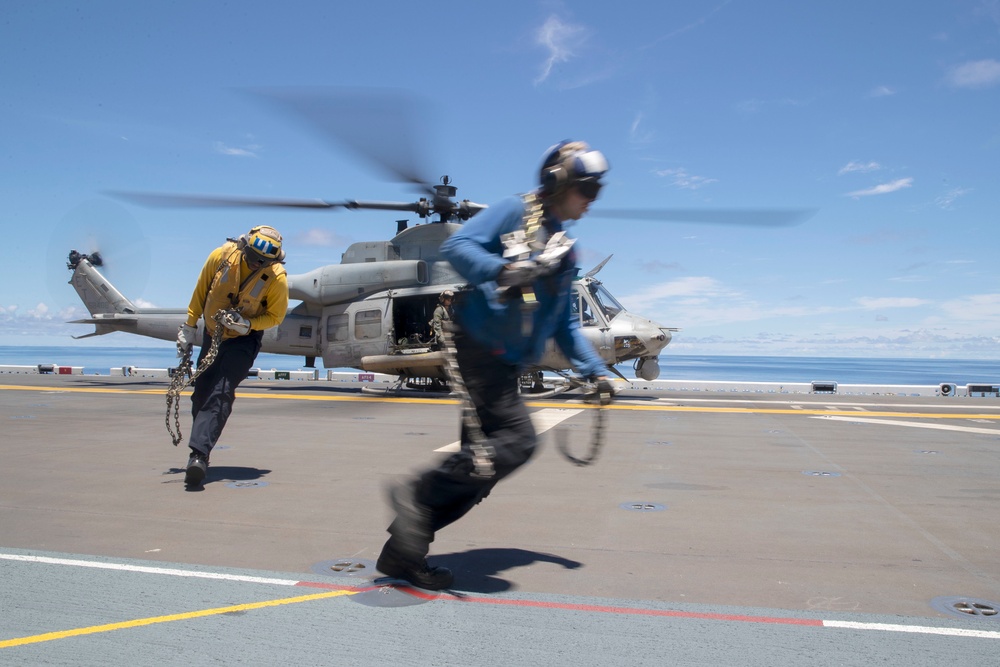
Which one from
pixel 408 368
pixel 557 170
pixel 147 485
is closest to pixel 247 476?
pixel 147 485

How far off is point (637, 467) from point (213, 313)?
3.64 m

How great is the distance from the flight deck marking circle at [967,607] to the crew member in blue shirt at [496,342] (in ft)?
5.08

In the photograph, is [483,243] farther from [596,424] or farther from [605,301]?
[605,301]

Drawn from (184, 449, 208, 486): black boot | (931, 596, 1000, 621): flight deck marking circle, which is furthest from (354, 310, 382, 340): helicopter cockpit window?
(931, 596, 1000, 621): flight deck marking circle

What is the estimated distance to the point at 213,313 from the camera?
5.13 m

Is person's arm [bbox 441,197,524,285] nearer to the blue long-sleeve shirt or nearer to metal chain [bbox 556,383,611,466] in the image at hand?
the blue long-sleeve shirt

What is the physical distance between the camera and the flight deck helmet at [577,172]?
272cm

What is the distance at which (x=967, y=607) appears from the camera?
2686mm

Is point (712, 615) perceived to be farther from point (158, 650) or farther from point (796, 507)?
point (796, 507)

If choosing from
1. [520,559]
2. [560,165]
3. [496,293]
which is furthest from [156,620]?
[560,165]

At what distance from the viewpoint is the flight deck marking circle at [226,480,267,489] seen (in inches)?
191

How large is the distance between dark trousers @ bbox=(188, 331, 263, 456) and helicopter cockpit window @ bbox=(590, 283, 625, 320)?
10.2 m

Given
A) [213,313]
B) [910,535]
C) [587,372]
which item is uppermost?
[213,313]

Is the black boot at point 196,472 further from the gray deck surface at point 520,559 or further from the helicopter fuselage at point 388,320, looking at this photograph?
the helicopter fuselage at point 388,320
